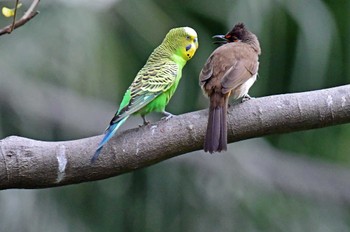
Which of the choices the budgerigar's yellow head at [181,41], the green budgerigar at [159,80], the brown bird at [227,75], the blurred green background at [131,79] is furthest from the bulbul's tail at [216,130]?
the blurred green background at [131,79]

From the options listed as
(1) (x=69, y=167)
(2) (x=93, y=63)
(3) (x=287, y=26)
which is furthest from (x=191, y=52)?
(3) (x=287, y=26)

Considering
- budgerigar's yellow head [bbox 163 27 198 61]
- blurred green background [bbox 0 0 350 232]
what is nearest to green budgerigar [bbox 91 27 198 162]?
budgerigar's yellow head [bbox 163 27 198 61]

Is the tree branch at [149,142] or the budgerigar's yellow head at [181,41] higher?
the budgerigar's yellow head at [181,41]

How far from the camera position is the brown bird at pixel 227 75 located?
2695 mm

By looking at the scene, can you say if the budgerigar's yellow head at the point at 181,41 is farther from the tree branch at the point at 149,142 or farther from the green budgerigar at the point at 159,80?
the tree branch at the point at 149,142

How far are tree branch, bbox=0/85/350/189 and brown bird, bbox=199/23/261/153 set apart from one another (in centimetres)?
6

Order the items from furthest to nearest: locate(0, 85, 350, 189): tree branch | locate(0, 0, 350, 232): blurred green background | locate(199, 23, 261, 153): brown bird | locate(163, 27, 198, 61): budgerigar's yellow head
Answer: locate(0, 0, 350, 232): blurred green background → locate(163, 27, 198, 61): budgerigar's yellow head → locate(199, 23, 261, 153): brown bird → locate(0, 85, 350, 189): tree branch

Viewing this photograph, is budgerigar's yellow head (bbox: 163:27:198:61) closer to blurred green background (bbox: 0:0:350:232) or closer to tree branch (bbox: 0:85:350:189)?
tree branch (bbox: 0:85:350:189)

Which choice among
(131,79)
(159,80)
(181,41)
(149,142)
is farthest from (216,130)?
(131,79)

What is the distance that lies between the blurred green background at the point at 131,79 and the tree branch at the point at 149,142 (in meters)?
2.30

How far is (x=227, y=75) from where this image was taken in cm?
301

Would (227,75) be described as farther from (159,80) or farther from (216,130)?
(216,130)

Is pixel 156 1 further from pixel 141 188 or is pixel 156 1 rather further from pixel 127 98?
pixel 127 98

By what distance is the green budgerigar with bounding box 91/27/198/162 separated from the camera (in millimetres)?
2734
